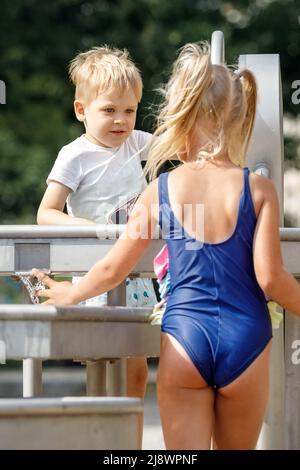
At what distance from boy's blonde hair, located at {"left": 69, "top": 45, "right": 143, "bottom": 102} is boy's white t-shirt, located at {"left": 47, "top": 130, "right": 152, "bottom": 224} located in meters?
0.17

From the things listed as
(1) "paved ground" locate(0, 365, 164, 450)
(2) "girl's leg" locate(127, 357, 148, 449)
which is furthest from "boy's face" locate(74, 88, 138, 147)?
(1) "paved ground" locate(0, 365, 164, 450)

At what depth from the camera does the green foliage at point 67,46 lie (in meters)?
17.2

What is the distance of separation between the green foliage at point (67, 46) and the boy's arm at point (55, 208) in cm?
1306

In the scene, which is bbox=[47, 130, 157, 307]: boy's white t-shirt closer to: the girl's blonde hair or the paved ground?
the girl's blonde hair

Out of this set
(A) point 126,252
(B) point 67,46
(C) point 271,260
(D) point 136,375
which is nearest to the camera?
(C) point 271,260

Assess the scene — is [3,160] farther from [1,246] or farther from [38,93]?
[1,246]

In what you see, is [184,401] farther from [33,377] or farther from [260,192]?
[33,377]

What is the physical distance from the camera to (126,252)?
2.96m

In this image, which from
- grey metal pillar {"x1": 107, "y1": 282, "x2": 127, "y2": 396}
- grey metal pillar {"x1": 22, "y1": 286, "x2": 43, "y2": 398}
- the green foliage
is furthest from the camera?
the green foliage

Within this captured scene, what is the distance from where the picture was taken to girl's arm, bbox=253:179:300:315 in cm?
284

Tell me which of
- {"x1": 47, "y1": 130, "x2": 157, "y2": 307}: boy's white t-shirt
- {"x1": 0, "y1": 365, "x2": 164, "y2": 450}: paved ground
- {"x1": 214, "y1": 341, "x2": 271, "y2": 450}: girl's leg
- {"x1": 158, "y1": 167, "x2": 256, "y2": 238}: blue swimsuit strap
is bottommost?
{"x1": 0, "y1": 365, "x2": 164, "y2": 450}: paved ground

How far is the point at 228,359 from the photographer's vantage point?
2822mm

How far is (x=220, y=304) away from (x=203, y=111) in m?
0.47

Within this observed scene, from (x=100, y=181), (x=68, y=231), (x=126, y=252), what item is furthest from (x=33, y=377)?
(x=100, y=181)
